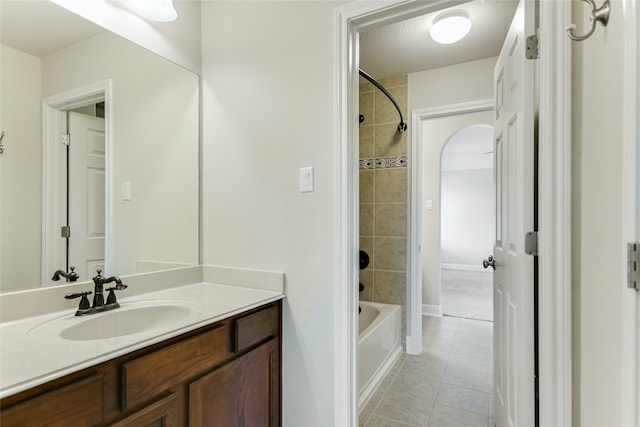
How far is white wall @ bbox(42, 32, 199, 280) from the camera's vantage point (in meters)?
1.38

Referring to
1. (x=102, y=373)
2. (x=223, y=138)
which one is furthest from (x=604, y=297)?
(x=223, y=138)

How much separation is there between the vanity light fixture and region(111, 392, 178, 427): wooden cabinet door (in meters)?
1.57

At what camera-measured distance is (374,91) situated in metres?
2.88

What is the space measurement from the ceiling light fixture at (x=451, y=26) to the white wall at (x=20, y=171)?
2082 millimetres

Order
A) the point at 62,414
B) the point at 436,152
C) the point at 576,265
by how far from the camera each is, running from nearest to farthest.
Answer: the point at 62,414, the point at 576,265, the point at 436,152

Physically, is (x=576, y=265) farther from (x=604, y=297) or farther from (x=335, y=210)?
(x=335, y=210)

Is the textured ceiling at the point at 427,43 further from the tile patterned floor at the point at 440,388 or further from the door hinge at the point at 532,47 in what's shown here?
the tile patterned floor at the point at 440,388

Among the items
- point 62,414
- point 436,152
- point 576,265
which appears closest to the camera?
point 62,414

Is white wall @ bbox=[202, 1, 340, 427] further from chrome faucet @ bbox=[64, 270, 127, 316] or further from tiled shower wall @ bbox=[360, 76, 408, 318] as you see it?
tiled shower wall @ bbox=[360, 76, 408, 318]

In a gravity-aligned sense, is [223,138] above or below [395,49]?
below

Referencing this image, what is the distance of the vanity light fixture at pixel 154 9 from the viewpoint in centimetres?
140

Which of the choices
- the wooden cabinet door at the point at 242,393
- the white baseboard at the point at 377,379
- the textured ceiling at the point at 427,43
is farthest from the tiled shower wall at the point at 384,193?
the wooden cabinet door at the point at 242,393

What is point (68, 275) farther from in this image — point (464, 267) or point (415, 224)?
point (464, 267)

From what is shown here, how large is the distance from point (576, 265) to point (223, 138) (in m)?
1.61
